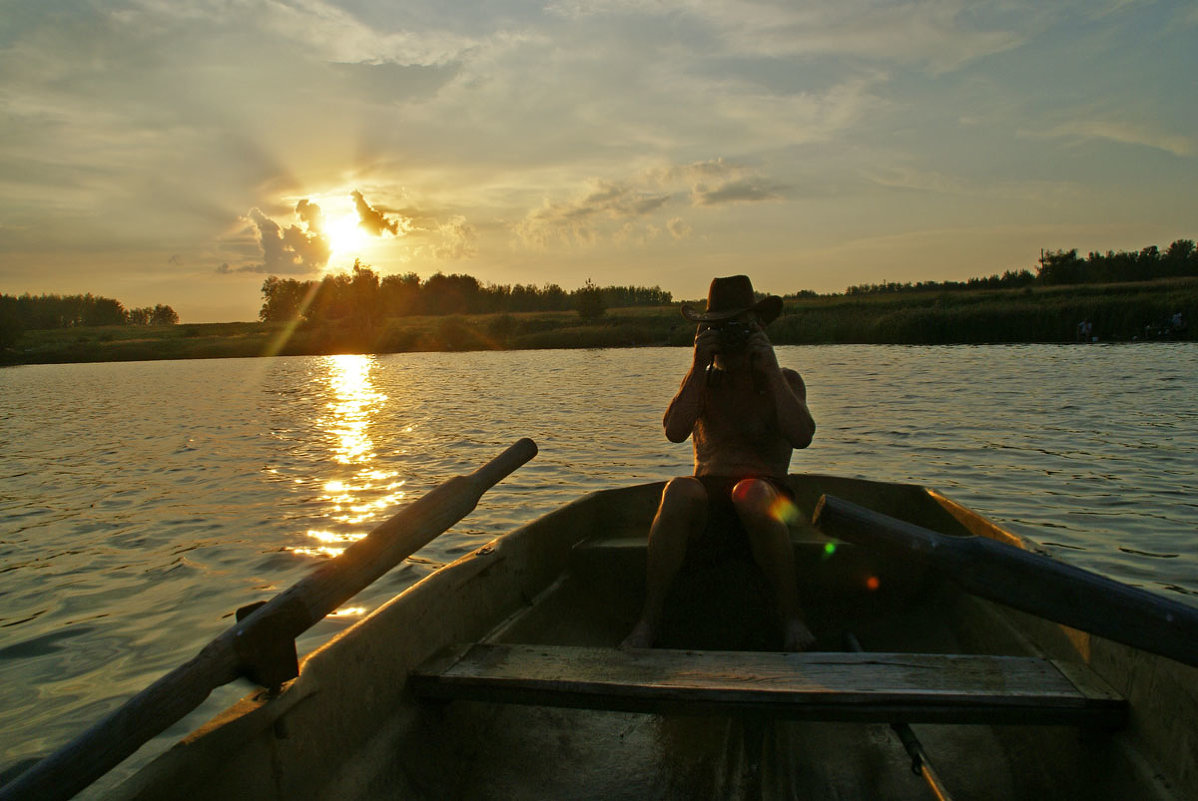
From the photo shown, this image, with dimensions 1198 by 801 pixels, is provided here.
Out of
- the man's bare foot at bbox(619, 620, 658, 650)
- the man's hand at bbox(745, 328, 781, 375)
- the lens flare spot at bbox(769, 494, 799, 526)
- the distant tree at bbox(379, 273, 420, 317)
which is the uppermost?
the distant tree at bbox(379, 273, 420, 317)

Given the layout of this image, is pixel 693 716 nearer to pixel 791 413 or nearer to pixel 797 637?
pixel 797 637

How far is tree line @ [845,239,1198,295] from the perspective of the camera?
3231 inches

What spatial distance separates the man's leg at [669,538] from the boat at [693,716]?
629mm

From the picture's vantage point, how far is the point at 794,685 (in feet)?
8.25

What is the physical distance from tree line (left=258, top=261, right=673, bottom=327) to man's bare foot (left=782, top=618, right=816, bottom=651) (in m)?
99.3


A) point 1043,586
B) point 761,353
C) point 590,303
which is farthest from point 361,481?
point 590,303

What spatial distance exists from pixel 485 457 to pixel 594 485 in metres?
3.29

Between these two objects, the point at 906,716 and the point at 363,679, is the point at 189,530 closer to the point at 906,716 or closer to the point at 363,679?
the point at 363,679

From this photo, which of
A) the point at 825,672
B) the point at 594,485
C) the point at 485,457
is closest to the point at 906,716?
the point at 825,672

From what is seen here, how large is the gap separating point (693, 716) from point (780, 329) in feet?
178

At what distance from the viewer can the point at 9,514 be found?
373 inches

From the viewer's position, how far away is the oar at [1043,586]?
1.77 m

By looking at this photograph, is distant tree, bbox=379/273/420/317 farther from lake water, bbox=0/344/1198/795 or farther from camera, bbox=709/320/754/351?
camera, bbox=709/320/754/351

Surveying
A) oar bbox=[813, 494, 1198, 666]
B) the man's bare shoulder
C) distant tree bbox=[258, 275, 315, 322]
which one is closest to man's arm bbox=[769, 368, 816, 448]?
the man's bare shoulder
